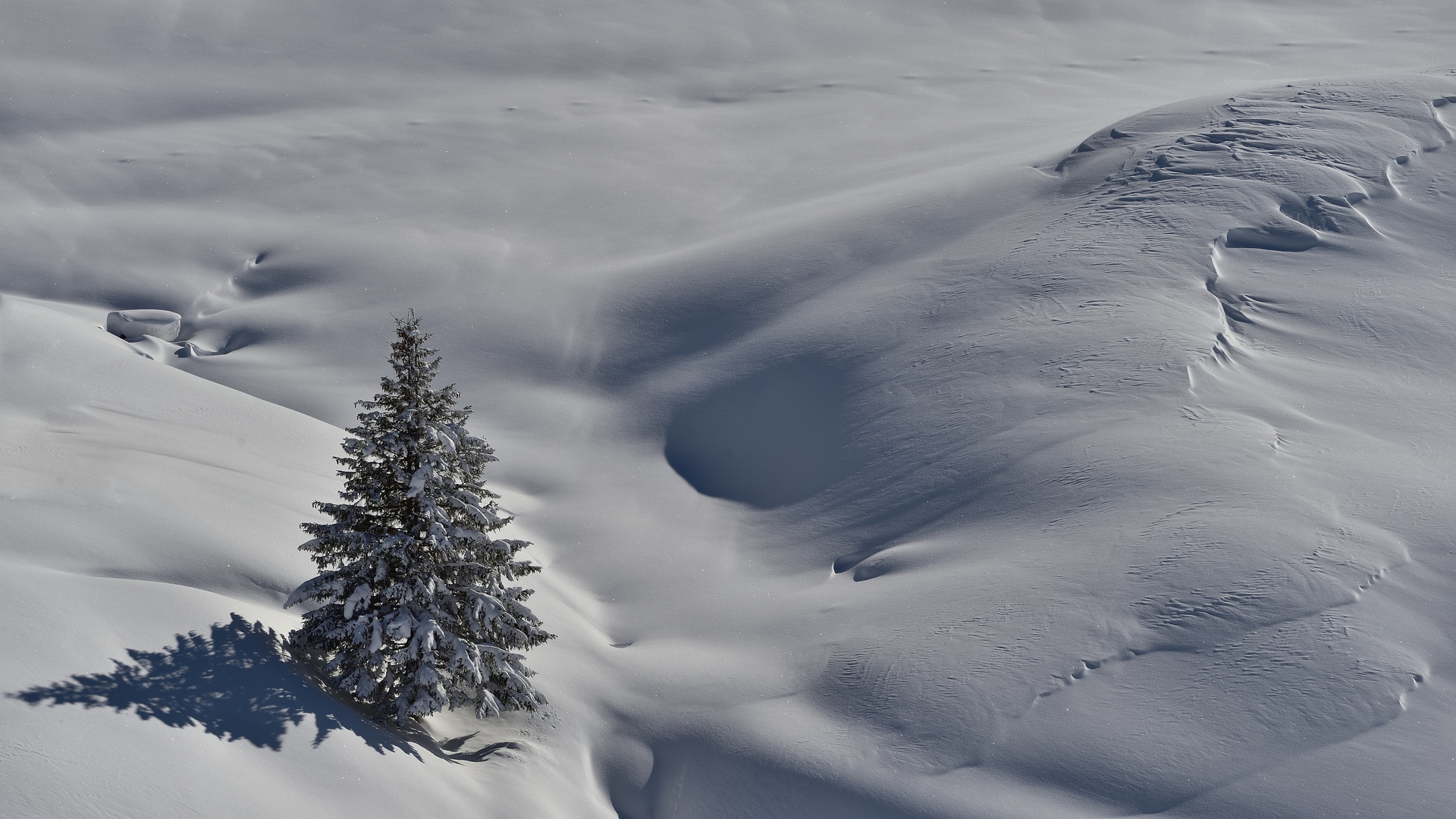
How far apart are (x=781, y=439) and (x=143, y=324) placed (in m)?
12.3

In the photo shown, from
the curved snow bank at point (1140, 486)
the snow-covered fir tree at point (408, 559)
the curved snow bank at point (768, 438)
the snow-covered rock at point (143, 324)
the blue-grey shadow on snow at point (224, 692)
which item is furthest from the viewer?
the snow-covered rock at point (143, 324)

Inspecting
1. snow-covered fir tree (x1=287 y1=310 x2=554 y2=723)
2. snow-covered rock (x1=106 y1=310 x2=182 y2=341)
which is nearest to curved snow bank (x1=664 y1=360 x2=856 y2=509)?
snow-covered fir tree (x1=287 y1=310 x2=554 y2=723)

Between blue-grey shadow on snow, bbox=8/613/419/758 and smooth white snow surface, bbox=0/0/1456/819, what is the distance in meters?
0.04

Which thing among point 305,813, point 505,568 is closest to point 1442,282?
point 505,568

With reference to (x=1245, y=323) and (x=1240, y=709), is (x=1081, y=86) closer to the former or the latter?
(x=1245, y=323)

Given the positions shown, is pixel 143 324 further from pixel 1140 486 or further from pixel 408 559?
pixel 1140 486

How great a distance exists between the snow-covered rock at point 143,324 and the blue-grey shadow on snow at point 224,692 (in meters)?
12.9

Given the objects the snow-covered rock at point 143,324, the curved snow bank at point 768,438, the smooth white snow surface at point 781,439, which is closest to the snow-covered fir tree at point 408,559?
the smooth white snow surface at point 781,439

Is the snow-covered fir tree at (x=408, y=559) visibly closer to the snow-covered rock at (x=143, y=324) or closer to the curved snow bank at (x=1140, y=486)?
the curved snow bank at (x=1140, y=486)

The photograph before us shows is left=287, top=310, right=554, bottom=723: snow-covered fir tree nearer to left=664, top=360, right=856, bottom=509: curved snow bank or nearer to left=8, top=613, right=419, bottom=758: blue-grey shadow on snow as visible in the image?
left=8, top=613, right=419, bottom=758: blue-grey shadow on snow

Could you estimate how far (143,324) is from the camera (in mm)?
20391

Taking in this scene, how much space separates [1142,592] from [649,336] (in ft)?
34.3

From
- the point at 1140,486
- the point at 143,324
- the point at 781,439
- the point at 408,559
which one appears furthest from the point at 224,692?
the point at 143,324

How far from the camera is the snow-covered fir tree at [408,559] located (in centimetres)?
915
